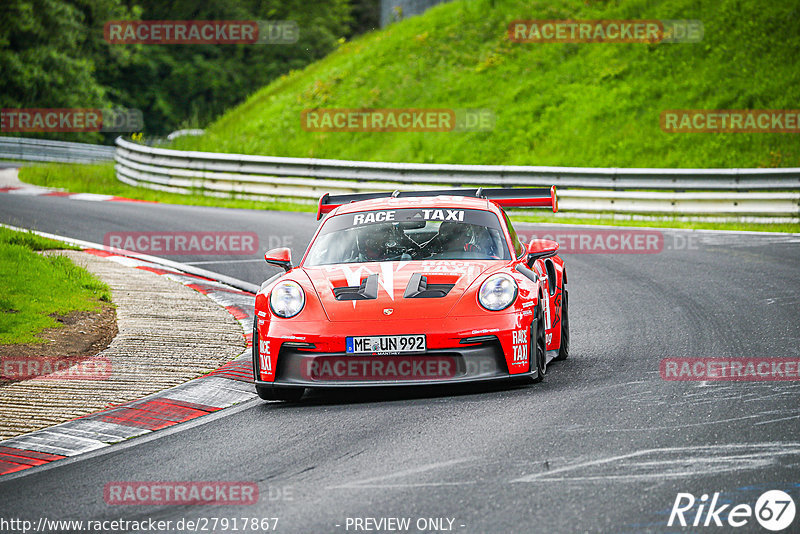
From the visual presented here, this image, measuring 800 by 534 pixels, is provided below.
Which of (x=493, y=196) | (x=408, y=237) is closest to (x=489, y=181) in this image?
(x=493, y=196)

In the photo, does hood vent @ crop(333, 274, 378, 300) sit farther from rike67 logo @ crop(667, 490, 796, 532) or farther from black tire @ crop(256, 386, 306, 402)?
rike67 logo @ crop(667, 490, 796, 532)

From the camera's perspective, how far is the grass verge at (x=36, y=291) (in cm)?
936

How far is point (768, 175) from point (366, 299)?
12.9 metres

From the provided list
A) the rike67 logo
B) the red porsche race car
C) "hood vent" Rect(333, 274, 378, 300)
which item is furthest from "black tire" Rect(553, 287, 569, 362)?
the rike67 logo

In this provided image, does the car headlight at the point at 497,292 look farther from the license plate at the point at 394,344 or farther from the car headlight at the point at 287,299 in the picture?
the car headlight at the point at 287,299

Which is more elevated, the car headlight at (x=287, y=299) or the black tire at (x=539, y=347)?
the car headlight at (x=287, y=299)

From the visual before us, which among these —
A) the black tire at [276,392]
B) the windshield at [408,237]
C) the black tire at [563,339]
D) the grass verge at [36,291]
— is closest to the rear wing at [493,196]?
the windshield at [408,237]

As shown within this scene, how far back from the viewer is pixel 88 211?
64.4 feet

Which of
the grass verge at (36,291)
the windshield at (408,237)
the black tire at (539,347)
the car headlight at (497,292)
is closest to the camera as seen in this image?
the car headlight at (497,292)

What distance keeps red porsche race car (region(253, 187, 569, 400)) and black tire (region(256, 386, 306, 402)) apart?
10 millimetres

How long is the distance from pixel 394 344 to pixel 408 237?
5.18 ft

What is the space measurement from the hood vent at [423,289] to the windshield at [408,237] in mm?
539

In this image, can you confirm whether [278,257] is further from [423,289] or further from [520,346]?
[520,346]

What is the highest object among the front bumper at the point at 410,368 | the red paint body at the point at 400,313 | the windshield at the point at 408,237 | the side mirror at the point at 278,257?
the windshield at the point at 408,237
